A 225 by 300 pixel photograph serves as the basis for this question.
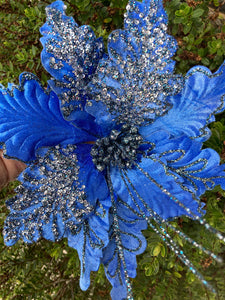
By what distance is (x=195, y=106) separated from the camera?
0.81 m

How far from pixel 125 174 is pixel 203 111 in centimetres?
32

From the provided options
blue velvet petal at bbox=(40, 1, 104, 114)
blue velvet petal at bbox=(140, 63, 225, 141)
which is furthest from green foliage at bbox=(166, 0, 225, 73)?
blue velvet petal at bbox=(40, 1, 104, 114)

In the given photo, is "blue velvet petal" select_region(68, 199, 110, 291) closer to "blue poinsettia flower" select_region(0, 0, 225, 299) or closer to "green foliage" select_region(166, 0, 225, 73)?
"blue poinsettia flower" select_region(0, 0, 225, 299)

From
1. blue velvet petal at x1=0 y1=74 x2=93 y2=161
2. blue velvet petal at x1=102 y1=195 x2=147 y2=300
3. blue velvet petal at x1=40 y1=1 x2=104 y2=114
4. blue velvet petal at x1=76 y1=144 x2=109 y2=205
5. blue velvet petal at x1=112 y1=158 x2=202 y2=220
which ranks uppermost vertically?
blue velvet petal at x1=40 y1=1 x2=104 y2=114

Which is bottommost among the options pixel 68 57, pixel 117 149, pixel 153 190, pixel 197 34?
pixel 153 190

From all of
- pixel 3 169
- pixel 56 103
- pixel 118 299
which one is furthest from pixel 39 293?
pixel 56 103

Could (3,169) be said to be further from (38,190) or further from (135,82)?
(135,82)

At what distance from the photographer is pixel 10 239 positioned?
75 cm

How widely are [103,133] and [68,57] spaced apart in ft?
0.77

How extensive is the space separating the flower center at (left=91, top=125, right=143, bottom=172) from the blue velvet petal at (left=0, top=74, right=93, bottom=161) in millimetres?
94

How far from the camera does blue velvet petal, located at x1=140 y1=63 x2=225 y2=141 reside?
Answer: 79cm

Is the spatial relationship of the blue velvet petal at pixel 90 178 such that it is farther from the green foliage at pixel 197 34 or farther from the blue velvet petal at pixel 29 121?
the green foliage at pixel 197 34

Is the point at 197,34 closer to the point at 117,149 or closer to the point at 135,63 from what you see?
the point at 135,63

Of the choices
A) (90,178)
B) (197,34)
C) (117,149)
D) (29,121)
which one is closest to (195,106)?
(117,149)
